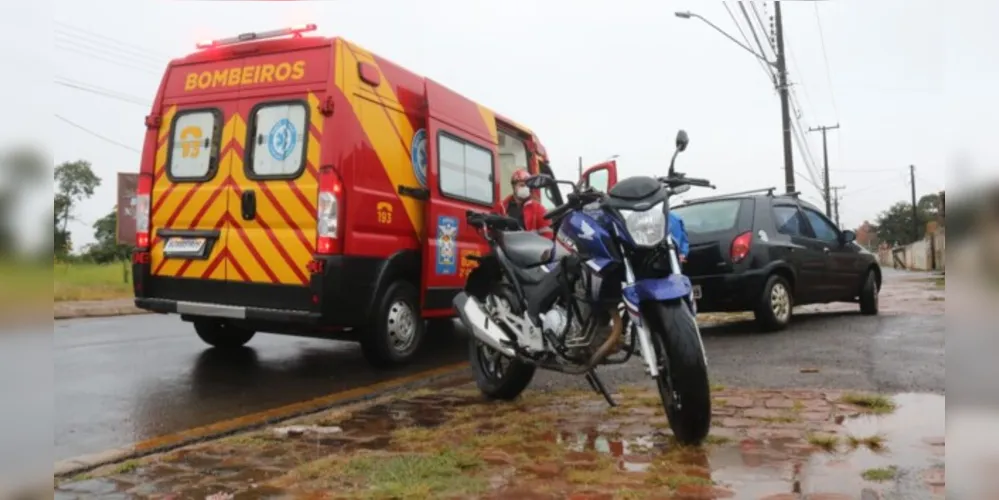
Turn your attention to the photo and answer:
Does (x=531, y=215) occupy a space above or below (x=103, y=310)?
above

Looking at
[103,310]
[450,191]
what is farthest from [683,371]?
[103,310]

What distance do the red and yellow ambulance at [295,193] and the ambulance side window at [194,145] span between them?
12 mm

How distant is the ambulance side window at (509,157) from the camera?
8805mm

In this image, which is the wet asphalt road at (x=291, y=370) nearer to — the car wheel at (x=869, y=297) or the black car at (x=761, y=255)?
the black car at (x=761, y=255)

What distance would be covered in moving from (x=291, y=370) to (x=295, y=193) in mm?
1686

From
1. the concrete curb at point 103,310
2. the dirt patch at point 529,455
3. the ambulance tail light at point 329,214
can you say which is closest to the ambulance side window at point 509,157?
the ambulance tail light at point 329,214

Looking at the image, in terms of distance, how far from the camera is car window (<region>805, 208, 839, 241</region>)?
8.62 metres

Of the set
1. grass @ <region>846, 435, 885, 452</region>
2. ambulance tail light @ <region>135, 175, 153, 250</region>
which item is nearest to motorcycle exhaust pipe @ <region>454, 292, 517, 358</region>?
grass @ <region>846, 435, 885, 452</region>

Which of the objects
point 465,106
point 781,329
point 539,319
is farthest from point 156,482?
point 781,329

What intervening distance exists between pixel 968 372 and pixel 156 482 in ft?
10.0

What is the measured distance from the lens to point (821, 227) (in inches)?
345

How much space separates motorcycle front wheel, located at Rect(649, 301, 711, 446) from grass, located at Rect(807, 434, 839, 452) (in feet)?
1.66

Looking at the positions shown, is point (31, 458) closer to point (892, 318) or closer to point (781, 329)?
point (781, 329)

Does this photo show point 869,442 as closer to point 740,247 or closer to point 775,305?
point 740,247
